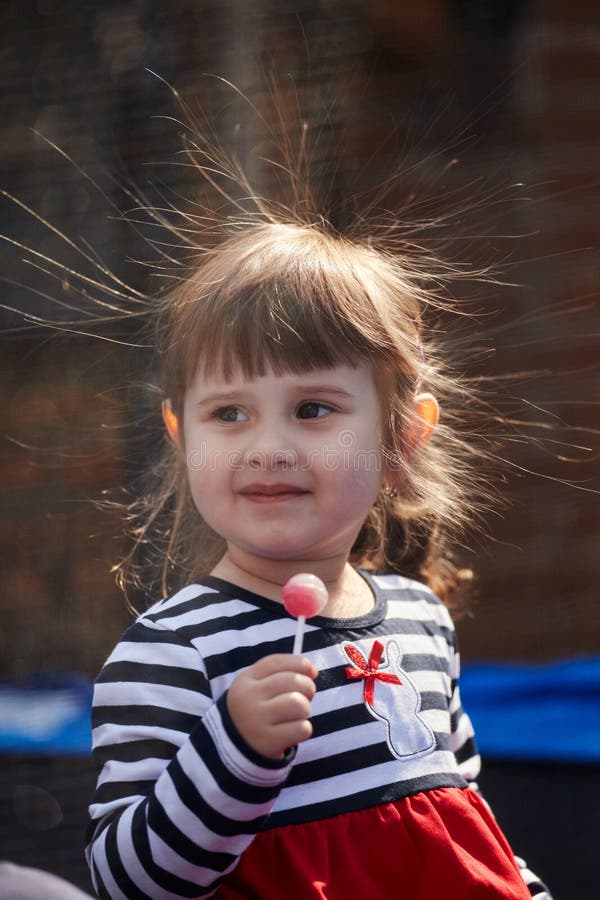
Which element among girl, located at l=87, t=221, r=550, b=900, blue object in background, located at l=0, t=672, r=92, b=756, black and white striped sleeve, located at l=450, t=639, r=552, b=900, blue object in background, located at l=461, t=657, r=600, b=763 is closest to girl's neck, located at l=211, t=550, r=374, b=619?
girl, located at l=87, t=221, r=550, b=900

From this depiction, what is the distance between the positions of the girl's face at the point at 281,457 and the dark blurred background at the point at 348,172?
1.05 meters

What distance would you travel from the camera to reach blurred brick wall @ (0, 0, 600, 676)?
186 cm

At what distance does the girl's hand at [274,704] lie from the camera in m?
0.57

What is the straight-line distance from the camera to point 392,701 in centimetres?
74

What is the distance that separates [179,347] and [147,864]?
14.8 inches

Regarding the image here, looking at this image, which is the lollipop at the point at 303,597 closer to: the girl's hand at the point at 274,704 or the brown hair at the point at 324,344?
the girl's hand at the point at 274,704

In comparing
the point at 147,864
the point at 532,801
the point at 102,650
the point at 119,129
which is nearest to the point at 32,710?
the point at 102,650

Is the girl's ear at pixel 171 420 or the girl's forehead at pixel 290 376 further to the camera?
the girl's ear at pixel 171 420

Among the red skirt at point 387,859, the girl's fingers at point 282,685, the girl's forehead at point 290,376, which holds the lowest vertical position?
the red skirt at point 387,859

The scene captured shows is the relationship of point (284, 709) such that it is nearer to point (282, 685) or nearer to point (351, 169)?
point (282, 685)

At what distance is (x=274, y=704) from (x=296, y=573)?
19 centimetres

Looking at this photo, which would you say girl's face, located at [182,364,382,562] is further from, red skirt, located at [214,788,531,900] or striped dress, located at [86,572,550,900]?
red skirt, located at [214,788,531,900]

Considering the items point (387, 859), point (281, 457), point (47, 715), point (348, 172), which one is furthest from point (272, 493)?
Answer: point (47, 715)

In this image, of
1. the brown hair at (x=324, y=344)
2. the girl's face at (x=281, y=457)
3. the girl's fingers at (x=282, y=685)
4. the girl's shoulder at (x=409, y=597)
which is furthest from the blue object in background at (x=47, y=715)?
the girl's fingers at (x=282, y=685)
